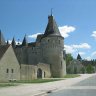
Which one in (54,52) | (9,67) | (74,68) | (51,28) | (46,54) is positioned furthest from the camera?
(74,68)

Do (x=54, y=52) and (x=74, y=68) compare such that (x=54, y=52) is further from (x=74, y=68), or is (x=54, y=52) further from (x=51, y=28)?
(x=74, y=68)

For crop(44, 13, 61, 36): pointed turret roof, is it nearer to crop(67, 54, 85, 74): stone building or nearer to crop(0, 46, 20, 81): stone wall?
crop(0, 46, 20, 81): stone wall

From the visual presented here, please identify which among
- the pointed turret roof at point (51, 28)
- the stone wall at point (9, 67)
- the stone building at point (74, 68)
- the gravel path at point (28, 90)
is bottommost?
the gravel path at point (28, 90)

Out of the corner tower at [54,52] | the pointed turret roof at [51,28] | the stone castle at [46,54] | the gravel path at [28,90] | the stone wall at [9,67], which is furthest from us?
the pointed turret roof at [51,28]

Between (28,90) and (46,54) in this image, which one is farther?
(46,54)

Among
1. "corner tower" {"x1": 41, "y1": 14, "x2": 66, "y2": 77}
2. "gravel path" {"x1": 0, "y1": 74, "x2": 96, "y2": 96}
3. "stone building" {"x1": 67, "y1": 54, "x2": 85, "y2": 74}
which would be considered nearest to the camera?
"gravel path" {"x1": 0, "y1": 74, "x2": 96, "y2": 96}

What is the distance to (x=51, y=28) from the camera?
77.8 metres

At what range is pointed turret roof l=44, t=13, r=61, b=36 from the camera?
253 feet

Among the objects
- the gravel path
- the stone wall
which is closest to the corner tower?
the stone wall

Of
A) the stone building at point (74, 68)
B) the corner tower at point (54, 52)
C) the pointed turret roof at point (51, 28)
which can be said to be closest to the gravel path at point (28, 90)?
the corner tower at point (54, 52)

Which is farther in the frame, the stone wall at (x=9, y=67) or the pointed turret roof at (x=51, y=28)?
the pointed turret roof at (x=51, y=28)

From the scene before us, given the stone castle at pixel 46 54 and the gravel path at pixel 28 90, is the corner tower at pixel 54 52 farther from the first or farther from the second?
the gravel path at pixel 28 90

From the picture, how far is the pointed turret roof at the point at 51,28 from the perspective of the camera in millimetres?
76969

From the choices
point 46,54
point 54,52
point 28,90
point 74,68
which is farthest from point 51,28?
point 74,68
